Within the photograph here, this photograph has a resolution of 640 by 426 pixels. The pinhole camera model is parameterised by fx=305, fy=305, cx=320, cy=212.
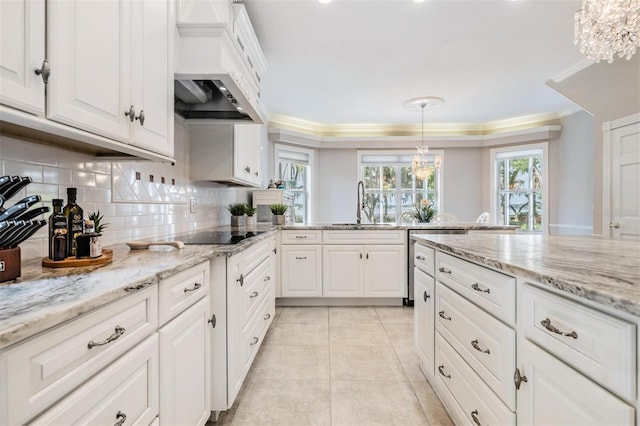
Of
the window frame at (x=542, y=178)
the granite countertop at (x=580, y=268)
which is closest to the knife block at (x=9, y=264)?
the granite countertop at (x=580, y=268)

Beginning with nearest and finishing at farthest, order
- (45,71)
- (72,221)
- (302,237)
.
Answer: (45,71) < (72,221) < (302,237)

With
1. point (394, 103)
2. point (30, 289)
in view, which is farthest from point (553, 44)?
point (30, 289)

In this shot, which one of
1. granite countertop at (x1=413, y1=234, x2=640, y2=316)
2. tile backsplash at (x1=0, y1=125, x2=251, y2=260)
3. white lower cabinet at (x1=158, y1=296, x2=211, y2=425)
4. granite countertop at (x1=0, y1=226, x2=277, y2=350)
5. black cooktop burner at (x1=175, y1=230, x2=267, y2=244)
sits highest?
tile backsplash at (x1=0, y1=125, x2=251, y2=260)

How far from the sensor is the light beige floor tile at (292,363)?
6.48 feet

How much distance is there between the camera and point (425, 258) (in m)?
1.90

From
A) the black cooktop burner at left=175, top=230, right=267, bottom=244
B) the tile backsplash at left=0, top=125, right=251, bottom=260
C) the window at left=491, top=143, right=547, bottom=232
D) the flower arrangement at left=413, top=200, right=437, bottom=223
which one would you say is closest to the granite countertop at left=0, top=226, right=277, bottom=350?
the tile backsplash at left=0, top=125, right=251, bottom=260

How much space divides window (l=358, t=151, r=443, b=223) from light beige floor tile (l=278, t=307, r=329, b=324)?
3.15 metres

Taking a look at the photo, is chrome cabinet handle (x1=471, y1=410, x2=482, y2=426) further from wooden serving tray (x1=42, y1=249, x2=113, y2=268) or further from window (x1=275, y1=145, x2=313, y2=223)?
window (x1=275, y1=145, x2=313, y2=223)

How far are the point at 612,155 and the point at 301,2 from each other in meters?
3.56

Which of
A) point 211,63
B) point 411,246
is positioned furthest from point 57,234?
point 411,246

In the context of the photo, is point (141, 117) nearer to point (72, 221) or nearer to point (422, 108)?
point (72, 221)

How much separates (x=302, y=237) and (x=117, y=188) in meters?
2.00

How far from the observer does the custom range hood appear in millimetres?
1584

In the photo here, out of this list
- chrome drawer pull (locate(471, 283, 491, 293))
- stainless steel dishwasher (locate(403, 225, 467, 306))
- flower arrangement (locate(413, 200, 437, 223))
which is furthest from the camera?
flower arrangement (locate(413, 200, 437, 223))
